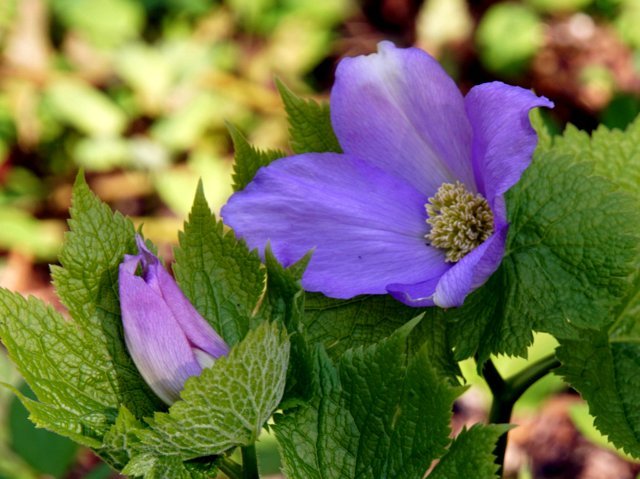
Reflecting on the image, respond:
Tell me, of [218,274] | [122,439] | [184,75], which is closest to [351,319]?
[218,274]

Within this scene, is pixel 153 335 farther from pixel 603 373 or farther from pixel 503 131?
pixel 603 373

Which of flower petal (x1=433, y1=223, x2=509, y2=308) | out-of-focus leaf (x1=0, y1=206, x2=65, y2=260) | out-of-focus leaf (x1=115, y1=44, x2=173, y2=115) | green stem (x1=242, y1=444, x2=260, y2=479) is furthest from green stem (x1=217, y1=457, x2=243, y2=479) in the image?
out-of-focus leaf (x1=115, y1=44, x2=173, y2=115)

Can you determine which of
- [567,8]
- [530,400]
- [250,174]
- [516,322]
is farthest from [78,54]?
[516,322]

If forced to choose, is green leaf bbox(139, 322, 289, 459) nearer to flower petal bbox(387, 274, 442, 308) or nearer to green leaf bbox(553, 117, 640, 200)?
flower petal bbox(387, 274, 442, 308)

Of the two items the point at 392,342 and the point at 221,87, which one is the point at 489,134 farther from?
the point at 221,87

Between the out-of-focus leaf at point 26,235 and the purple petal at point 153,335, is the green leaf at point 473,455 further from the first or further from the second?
the out-of-focus leaf at point 26,235

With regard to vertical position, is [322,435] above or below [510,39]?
above

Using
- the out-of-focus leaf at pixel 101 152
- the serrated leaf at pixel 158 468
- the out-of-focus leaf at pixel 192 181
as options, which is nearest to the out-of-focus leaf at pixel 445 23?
the out-of-focus leaf at pixel 192 181
